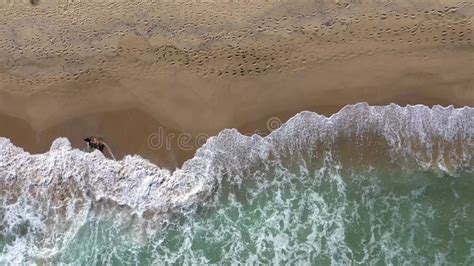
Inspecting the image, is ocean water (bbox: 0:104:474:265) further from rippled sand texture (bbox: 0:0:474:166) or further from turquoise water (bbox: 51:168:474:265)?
rippled sand texture (bbox: 0:0:474:166)

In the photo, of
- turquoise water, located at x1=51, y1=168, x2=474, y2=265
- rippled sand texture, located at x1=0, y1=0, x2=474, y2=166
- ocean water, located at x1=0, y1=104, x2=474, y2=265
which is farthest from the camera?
rippled sand texture, located at x1=0, y1=0, x2=474, y2=166

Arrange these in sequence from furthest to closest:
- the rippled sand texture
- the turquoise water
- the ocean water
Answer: the rippled sand texture → the ocean water → the turquoise water

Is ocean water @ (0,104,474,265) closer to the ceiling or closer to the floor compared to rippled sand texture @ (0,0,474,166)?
closer to the floor

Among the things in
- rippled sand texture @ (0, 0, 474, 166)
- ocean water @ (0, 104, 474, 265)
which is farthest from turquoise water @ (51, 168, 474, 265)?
rippled sand texture @ (0, 0, 474, 166)

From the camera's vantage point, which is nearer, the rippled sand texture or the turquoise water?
the turquoise water

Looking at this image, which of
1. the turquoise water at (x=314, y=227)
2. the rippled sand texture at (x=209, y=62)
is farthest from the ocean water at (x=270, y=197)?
the rippled sand texture at (x=209, y=62)

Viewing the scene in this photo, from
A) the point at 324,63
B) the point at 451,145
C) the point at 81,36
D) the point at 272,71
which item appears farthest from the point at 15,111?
the point at 451,145
